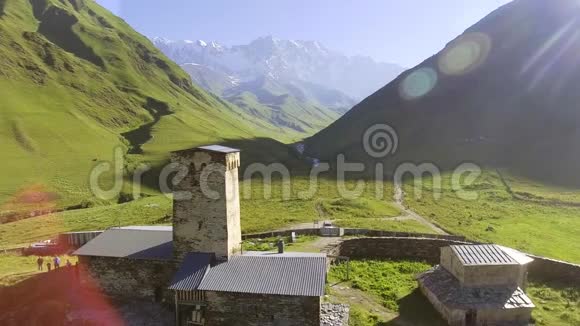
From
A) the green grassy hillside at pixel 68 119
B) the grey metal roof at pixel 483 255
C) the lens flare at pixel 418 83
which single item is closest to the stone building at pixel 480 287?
the grey metal roof at pixel 483 255

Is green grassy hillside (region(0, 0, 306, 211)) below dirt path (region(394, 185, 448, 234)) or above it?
above

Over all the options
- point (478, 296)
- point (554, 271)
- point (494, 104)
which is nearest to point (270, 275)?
point (478, 296)

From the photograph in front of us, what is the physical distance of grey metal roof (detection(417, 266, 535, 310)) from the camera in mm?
26812

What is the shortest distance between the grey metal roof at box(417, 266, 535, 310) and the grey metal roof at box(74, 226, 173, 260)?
62.1ft

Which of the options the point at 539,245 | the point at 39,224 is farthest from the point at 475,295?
the point at 39,224

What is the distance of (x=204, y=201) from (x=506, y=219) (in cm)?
5099

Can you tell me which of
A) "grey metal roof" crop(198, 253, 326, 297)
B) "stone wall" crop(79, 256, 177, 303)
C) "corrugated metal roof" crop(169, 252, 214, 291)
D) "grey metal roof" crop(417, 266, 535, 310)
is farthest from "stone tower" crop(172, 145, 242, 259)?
"grey metal roof" crop(417, 266, 535, 310)

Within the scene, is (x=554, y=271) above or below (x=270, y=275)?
below

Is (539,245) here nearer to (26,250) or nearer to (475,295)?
(475,295)

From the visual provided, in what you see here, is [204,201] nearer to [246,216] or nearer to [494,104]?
[246,216]

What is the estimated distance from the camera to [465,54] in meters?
178

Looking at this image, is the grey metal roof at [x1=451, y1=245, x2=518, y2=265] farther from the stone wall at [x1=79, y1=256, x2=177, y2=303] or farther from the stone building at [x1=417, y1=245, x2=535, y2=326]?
the stone wall at [x1=79, y1=256, x2=177, y2=303]

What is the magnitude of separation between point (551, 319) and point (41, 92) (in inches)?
6059

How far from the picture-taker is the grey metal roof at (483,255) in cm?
2844
